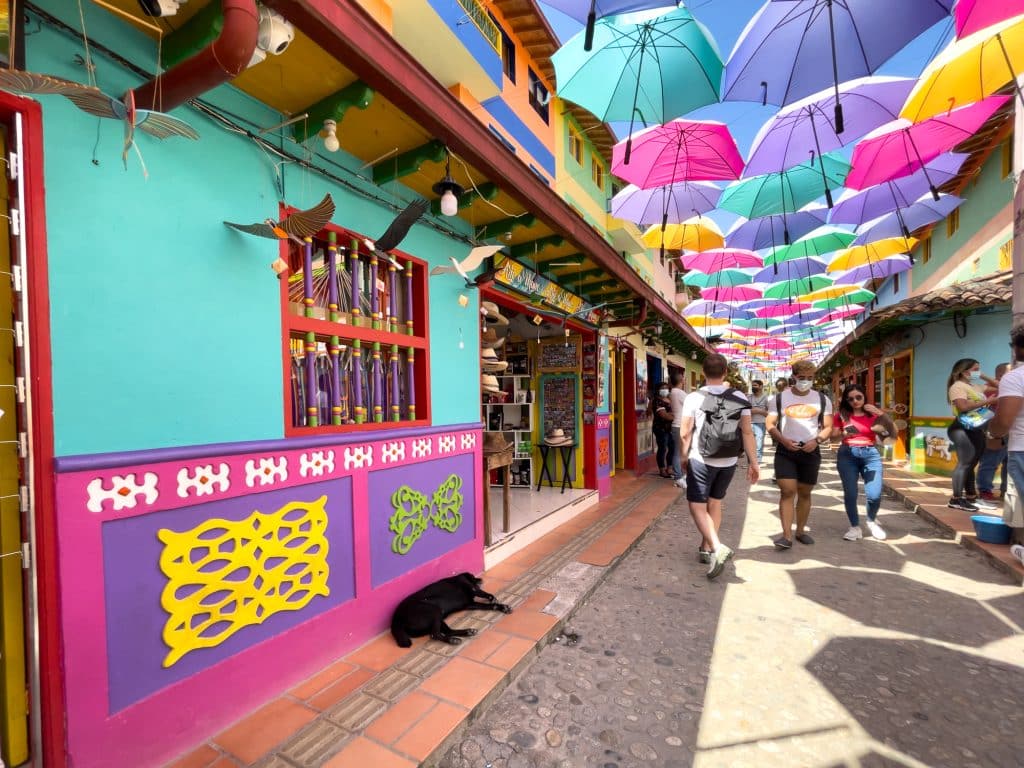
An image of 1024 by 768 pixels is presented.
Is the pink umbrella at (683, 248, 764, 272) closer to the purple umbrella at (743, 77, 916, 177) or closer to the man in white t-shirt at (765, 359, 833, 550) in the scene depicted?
the purple umbrella at (743, 77, 916, 177)

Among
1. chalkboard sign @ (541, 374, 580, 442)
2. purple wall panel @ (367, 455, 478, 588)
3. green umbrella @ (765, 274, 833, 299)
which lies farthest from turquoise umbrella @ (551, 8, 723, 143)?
green umbrella @ (765, 274, 833, 299)

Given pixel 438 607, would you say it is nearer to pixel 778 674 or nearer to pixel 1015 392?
pixel 778 674

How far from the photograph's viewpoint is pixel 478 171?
10.4 ft

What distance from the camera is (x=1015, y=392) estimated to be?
330cm

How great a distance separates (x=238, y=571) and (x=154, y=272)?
1429 millimetres

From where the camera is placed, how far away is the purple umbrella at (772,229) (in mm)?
8555

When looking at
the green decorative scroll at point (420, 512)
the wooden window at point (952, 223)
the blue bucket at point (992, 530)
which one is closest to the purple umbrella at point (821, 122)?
the blue bucket at point (992, 530)

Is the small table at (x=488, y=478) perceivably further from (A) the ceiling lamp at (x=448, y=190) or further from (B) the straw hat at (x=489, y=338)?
(A) the ceiling lamp at (x=448, y=190)

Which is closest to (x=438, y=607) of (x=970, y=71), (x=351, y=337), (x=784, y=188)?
(x=351, y=337)

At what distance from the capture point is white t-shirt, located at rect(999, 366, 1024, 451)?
10.8 feet

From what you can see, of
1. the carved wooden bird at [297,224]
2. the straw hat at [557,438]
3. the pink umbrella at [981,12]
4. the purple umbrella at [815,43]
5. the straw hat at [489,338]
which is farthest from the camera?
the straw hat at [557,438]

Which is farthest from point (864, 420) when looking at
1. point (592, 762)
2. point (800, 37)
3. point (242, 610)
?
point (242, 610)

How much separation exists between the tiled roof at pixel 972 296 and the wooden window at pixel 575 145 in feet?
20.3

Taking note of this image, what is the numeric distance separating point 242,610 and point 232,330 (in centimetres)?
138
